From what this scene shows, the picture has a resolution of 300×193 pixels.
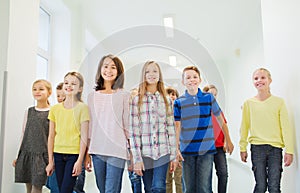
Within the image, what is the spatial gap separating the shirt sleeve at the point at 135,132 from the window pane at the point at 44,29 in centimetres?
222

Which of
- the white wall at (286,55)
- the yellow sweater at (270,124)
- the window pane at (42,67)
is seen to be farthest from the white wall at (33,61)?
the window pane at (42,67)

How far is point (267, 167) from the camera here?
187cm

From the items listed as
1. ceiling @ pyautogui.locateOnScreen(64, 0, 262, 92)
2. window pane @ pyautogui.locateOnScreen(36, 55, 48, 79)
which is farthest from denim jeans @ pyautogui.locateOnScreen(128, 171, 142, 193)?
window pane @ pyautogui.locateOnScreen(36, 55, 48, 79)

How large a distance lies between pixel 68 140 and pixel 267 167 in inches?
51.8

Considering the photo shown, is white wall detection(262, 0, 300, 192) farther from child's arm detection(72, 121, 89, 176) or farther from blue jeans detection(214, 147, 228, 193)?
child's arm detection(72, 121, 89, 176)

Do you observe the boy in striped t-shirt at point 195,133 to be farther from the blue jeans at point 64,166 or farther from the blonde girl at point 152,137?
the blue jeans at point 64,166

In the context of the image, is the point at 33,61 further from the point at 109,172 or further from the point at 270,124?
the point at 270,124

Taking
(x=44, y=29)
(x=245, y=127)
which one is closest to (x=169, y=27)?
(x=44, y=29)

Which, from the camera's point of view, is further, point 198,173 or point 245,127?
point 245,127

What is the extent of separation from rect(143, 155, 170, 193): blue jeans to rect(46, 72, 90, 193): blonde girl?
41 centimetres

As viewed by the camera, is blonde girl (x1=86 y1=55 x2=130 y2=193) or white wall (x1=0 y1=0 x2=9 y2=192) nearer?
blonde girl (x1=86 y1=55 x2=130 y2=193)

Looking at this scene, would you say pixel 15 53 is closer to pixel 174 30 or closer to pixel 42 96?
pixel 42 96

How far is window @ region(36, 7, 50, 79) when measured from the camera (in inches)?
132

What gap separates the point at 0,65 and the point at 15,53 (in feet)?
0.56
